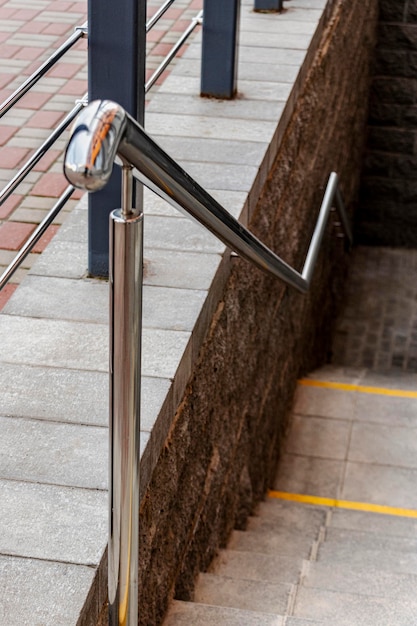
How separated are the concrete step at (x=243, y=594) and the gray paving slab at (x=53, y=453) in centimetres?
85

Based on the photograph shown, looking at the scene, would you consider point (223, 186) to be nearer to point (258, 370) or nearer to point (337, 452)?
point (258, 370)

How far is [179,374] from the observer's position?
218 cm

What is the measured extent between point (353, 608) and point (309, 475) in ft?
5.69

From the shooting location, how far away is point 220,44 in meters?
3.59

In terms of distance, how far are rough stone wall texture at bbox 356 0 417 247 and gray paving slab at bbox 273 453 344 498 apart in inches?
168

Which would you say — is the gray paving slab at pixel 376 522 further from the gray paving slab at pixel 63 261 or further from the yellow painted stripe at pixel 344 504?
the gray paving slab at pixel 63 261

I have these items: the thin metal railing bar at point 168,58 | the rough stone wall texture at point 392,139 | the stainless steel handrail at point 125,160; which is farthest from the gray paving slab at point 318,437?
the rough stone wall texture at point 392,139

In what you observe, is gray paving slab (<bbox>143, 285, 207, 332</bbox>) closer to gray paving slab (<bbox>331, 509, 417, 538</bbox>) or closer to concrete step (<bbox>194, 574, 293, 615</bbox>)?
concrete step (<bbox>194, 574, 293, 615</bbox>)

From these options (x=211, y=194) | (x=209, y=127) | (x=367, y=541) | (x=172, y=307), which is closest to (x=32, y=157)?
(x=172, y=307)

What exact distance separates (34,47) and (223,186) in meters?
1.82

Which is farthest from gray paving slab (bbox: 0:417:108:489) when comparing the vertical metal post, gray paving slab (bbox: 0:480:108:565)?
the vertical metal post

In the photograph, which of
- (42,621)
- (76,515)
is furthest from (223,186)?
(42,621)

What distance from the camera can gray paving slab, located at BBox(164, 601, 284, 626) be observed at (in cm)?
222

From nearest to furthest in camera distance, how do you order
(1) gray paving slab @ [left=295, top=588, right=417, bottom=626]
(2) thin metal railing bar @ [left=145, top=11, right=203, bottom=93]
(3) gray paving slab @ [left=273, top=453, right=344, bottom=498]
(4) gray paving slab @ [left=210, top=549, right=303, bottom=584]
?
(1) gray paving slab @ [left=295, top=588, right=417, bottom=626] → (4) gray paving slab @ [left=210, top=549, right=303, bottom=584] → (2) thin metal railing bar @ [left=145, top=11, right=203, bottom=93] → (3) gray paving slab @ [left=273, top=453, right=344, bottom=498]
